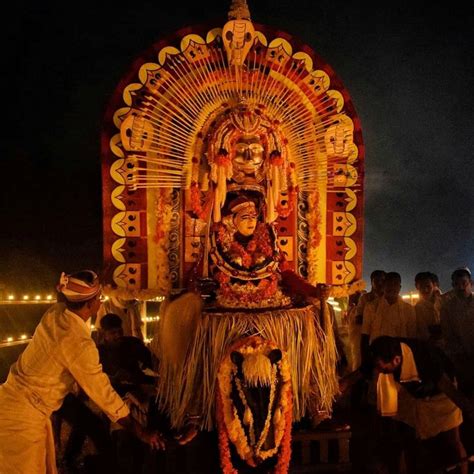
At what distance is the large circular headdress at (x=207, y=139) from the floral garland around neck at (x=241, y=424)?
110 centimetres

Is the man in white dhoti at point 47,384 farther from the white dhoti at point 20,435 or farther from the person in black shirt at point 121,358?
the person in black shirt at point 121,358

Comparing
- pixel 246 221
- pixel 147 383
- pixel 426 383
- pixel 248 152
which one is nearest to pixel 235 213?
pixel 246 221

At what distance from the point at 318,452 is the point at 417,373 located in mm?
938

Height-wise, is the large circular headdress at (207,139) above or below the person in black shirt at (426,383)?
above

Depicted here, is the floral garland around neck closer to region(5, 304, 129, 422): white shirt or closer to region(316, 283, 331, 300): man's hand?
region(316, 283, 331, 300): man's hand

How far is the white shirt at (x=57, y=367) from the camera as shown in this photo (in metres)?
2.43

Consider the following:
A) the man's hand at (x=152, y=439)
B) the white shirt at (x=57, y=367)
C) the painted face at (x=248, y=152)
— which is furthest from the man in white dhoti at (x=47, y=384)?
the painted face at (x=248, y=152)

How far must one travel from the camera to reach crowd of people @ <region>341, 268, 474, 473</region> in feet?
10.4

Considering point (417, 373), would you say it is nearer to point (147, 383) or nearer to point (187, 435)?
point (187, 435)

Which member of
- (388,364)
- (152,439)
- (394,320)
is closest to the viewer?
(152,439)

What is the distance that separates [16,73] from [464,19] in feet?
17.9

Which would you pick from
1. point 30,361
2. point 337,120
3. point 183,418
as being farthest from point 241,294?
point 337,120

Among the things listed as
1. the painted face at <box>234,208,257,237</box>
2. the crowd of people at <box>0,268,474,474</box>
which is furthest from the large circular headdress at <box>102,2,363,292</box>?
the crowd of people at <box>0,268,474,474</box>

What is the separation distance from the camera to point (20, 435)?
2.37 metres
